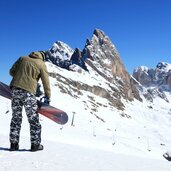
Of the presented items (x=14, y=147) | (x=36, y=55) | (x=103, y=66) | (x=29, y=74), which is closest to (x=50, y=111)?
(x=14, y=147)

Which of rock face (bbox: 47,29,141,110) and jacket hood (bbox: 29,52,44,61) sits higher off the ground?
rock face (bbox: 47,29,141,110)

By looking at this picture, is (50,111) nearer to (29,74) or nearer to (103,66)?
(29,74)

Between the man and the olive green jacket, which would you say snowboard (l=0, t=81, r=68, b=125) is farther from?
the olive green jacket

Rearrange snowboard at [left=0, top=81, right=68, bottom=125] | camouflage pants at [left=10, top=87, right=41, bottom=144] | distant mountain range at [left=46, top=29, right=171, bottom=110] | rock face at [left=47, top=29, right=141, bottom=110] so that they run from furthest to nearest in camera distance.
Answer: distant mountain range at [left=46, top=29, right=171, bottom=110] → rock face at [left=47, top=29, right=141, bottom=110] → snowboard at [left=0, top=81, right=68, bottom=125] → camouflage pants at [left=10, top=87, right=41, bottom=144]

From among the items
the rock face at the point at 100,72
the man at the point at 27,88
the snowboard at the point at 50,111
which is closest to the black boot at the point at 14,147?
the man at the point at 27,88

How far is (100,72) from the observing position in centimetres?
14300

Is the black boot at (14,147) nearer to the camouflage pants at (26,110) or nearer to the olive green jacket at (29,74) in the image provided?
the camouflage pants at (26,110)

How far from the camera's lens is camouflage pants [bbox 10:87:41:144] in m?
6.94

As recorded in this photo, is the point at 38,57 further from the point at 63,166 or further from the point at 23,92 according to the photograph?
the point at 63,166

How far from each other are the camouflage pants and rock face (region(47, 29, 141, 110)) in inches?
3237

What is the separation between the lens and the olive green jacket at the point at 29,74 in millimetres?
6953

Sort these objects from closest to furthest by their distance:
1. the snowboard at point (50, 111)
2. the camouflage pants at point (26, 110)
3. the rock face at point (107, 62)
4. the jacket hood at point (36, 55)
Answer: the camouflage pants at point (26, 110)
the jacket hood at point (36, 55)
the snowboard at point (50, 111)
the rock face at point (107, 62)

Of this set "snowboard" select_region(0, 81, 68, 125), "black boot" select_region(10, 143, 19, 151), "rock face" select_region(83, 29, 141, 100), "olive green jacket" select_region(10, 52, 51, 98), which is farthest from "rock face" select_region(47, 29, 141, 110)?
"olive green jacket" select_region(10, 52, 51, 98)

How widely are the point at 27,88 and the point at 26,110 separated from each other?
459 mm
